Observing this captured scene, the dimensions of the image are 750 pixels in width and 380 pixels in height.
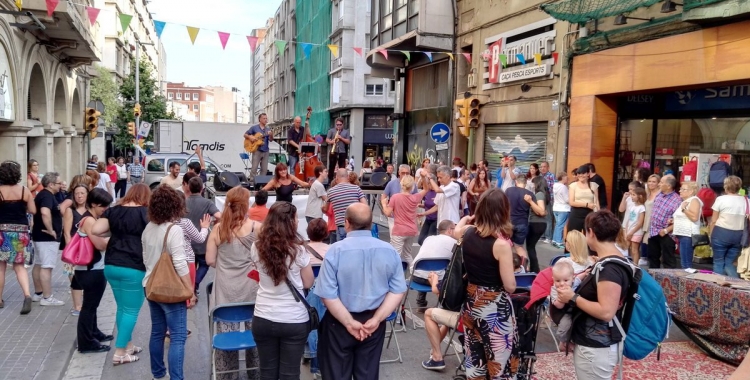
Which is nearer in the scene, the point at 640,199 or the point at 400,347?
the point at 400,347

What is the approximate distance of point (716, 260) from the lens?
831 cm

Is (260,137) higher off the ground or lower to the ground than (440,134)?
lower

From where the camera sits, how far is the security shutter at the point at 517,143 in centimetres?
1581

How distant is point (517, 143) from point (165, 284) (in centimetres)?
1354

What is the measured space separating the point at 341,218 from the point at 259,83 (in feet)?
294

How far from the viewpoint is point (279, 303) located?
12.9ft

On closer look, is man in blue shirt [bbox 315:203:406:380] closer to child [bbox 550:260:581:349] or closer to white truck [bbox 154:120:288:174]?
child [bbox 550:260:581:349]

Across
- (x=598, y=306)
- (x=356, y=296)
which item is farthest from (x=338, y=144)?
(x=598, y=306)

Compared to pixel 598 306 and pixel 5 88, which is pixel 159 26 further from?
pixel 598 306

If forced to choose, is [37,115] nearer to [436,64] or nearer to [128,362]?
[436,64]

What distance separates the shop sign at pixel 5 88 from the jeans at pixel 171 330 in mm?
11544

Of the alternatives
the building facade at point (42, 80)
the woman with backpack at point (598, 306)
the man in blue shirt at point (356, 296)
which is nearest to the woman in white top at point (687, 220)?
the woman with backpack at point (598, 306)

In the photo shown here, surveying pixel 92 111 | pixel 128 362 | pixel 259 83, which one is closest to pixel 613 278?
pixel 128 362

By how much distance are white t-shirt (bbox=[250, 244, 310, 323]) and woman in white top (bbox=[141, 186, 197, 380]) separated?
1.12 metres
